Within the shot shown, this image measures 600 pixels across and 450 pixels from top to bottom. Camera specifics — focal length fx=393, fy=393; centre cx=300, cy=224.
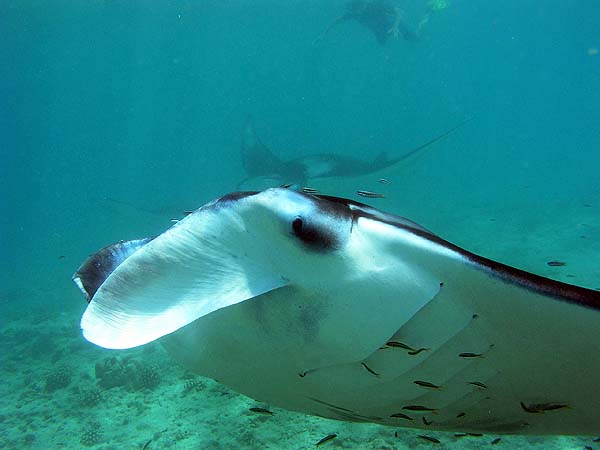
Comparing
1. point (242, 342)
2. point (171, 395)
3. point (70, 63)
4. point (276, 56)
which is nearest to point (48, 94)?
point (70, 63)

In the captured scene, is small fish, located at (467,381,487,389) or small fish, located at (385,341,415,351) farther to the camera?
small fish, located at (467,381,487,389)

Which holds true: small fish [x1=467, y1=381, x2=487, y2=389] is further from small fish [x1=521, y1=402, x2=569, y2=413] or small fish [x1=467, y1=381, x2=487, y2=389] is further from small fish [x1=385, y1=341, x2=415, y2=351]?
small fish [x1=385, y1=341, x2=415, y2=351]

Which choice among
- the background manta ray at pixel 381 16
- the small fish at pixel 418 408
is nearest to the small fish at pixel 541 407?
the small fish at pixel 418 408

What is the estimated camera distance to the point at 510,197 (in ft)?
69.5

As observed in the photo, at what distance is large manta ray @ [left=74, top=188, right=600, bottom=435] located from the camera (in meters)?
0.84

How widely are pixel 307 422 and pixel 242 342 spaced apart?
3692mm

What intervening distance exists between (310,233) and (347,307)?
205mm

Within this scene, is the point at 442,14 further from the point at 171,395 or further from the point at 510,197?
the point at 171,395

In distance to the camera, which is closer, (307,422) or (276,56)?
(307,422)

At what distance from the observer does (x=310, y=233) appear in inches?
32.8

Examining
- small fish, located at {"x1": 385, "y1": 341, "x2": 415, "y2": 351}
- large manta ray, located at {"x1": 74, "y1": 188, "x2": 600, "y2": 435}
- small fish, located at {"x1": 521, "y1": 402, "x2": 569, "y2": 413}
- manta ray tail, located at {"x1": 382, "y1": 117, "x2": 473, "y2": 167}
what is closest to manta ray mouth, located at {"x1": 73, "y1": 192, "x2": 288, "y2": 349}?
large manta ray, located at {"x1": 74, "y1": 188, "x2": 600, "y2": 435}

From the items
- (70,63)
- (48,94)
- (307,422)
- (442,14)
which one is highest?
(442,14)

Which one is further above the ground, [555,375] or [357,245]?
[357,245]

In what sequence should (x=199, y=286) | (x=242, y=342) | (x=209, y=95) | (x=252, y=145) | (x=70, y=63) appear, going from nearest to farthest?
(x=199, y=286) < (x=242, y=342) < (x=252, y=145) < (x=70, y=63) < (x=209, y=95)
